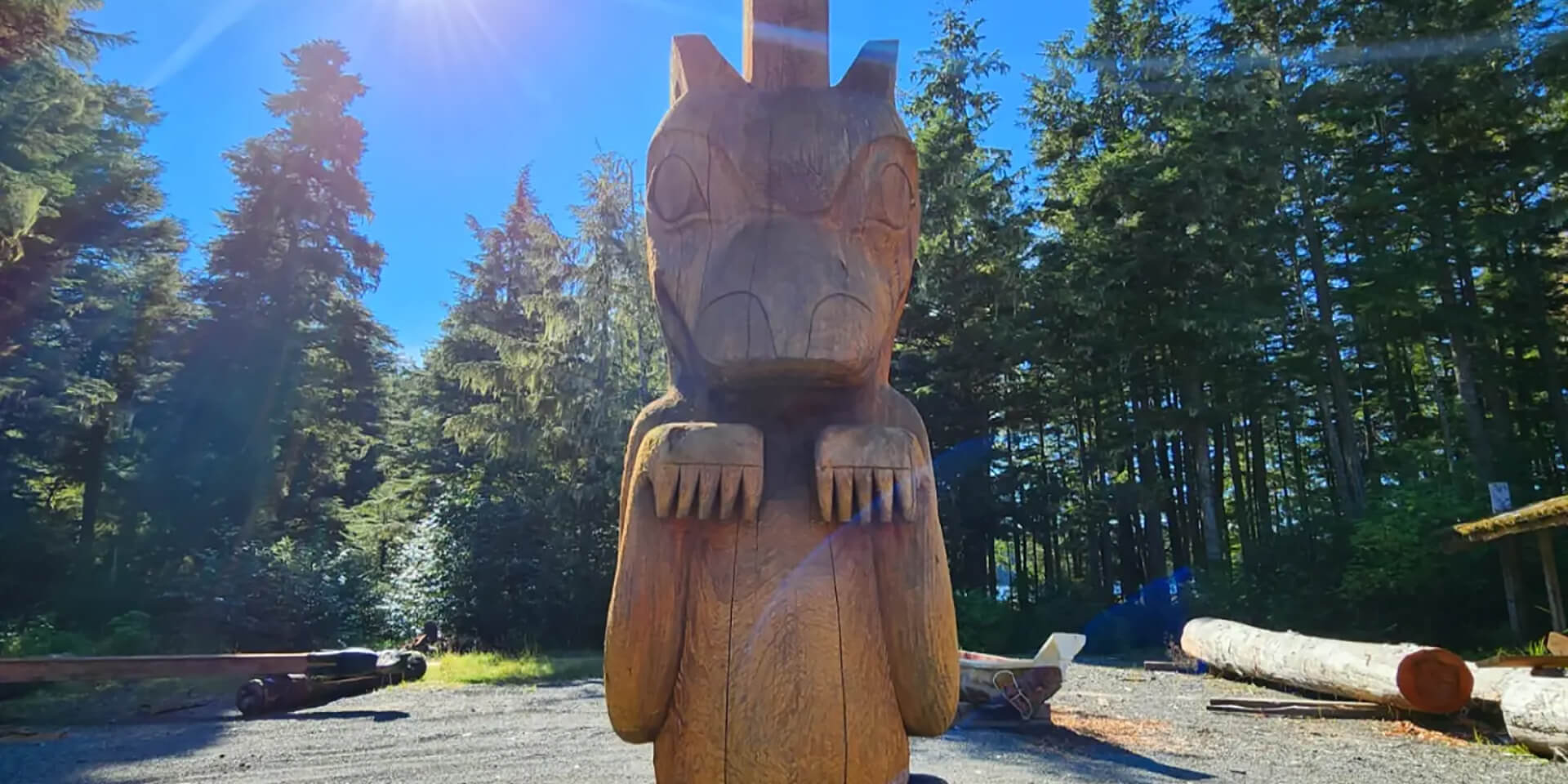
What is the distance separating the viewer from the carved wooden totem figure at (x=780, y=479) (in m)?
2.39

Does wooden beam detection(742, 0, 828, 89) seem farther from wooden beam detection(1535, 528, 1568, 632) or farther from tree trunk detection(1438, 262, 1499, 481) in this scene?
tree trunk detection(1438, 262, 1499, 481)

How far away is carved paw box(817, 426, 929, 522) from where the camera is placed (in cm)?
238

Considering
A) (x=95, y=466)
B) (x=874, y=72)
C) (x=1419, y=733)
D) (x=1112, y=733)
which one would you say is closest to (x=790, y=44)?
(x=874, y=72)

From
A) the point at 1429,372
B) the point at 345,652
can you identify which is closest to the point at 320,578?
the point at 345,652

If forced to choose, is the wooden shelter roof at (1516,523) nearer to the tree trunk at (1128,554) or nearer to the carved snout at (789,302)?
the tree trunk at (1128,554)

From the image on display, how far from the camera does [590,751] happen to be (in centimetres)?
838

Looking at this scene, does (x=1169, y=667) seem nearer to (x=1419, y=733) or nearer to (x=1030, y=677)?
(x=1419, y=733)

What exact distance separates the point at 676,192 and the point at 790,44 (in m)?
0.72

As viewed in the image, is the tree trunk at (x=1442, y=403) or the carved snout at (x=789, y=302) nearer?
the carved snout at (x=789, y=302)

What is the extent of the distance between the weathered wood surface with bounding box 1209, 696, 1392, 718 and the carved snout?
33.9ft

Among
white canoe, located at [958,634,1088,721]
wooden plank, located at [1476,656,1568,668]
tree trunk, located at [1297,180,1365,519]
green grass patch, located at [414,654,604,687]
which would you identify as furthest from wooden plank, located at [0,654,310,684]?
tree trunk, located at [1297,180,1365,519]

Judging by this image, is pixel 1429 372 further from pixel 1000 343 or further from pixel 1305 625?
pixel 1000 343

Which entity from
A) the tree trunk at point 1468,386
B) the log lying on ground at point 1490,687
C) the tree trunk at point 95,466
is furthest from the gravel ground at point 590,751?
the tree trunk at point 95,466

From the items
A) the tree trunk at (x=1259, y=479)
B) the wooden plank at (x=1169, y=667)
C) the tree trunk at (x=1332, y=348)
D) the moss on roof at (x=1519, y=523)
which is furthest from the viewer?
the tree trunk at (x=1259, y=479)
